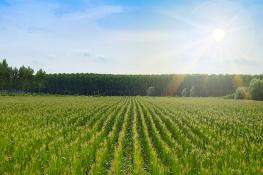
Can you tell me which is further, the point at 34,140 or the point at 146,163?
the point at 34,140

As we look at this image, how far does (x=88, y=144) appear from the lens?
15.1 meters

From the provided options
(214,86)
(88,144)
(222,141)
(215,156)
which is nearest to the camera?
(215,156)

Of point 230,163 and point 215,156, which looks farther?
point 215,156

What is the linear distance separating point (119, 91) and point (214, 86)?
41.7m

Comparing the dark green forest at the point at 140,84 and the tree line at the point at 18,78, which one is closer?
the tree line at the point at 18,78

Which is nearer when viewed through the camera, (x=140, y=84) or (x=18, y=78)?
(x=18, y=78)

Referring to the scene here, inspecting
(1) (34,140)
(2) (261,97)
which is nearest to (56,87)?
(2) (261,97)

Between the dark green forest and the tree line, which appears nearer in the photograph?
the tree line

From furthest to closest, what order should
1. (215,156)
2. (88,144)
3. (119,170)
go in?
A: (88,144), (215,156), (119,170)

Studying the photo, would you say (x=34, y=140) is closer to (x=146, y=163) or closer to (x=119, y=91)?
(x=146, y=163)

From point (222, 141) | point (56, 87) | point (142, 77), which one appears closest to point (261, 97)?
point (222, 141)

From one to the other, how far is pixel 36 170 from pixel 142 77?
158 metres

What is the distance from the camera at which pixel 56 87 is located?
162m

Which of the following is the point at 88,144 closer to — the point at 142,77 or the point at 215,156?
the point at 215,156
